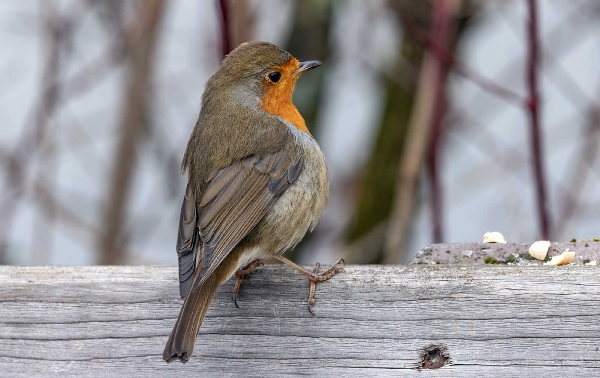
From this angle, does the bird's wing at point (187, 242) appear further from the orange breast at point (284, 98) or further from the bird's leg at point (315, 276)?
the orange breast at point (284, 98)

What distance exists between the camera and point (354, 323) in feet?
8.44

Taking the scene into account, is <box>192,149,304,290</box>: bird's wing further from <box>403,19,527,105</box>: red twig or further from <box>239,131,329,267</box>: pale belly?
<box>403,19,527,105</box>: red twig

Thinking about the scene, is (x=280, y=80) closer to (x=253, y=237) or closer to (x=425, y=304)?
(x=253, y=237)

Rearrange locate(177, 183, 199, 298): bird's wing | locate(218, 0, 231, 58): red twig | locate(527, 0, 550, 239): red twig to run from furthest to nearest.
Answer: locate(527, 0, 550, 239): red twig
locate(218, 0, 231, 58): red twig
locate(177, 183, 199, 298): bird's wing

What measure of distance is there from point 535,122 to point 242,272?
148 cm

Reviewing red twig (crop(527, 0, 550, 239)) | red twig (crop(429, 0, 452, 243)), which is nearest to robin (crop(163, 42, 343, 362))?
red twig (crop(429, 0, 452, 243))

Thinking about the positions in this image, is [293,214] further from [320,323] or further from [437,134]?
[437,134]

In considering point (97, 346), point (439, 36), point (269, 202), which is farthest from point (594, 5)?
point (97, 346)

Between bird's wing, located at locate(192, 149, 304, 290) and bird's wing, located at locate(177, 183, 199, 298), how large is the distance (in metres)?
0.03

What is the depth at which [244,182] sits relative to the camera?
317 centimetres

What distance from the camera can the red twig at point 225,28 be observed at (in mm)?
3242

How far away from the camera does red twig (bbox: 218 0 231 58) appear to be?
128 inches

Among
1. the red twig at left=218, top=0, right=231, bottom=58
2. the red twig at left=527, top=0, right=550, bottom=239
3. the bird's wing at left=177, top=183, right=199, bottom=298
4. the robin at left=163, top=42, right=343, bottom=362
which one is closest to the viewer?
Answer: the bird's wing at left=177, top=183, right=199, bottom=298

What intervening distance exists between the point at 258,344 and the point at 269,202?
69 cm
